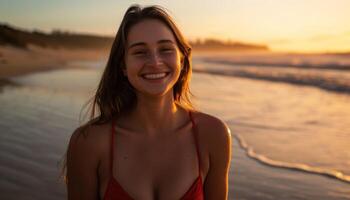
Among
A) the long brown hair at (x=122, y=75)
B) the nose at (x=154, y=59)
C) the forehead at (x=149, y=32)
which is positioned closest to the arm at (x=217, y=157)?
the long brown hair at (x=122, y=75)

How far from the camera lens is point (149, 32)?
2.68m

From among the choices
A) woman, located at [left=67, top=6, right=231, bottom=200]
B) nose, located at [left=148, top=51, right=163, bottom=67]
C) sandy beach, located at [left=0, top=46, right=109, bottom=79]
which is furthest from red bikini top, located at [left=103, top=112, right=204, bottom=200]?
sandy beach, located at [left=0, top=46, right=109, bottom=79]

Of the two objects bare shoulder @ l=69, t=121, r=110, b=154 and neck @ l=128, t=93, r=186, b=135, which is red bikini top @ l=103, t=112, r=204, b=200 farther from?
neck @ l=128, t=93, r=186, b=135

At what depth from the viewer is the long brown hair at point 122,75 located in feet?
9.00

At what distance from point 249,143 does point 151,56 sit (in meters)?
4.04

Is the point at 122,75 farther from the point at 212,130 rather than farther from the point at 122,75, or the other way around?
the point at 212,130

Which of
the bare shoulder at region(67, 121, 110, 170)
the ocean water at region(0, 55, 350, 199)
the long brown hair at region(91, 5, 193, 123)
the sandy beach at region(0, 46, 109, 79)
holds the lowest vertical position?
the sandy beach at region(0, 46, 109, 79)

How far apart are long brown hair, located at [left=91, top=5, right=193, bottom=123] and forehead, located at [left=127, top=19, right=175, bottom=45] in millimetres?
29

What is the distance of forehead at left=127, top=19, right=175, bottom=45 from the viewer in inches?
105

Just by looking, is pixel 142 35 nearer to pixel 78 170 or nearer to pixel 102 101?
pixel 102 101

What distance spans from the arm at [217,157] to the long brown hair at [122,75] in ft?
1.20

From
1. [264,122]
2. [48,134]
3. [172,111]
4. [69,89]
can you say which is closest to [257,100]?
[264,122]

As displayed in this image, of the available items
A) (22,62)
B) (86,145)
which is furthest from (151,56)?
(22,62)

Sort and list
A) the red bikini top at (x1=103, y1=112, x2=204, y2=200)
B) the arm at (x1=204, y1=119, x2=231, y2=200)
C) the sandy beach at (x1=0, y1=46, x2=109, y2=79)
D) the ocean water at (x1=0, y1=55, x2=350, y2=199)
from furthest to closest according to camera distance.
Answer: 1. the sandy beach at (x1=0, y1=46, x2=109, y2=79)
2. the ocean water at (x1=0, y1=55, x2=350, y2=199)
3. the arm at (x1=204, y1=119, x2=231, y2=200)
4. the red bikini top at (x1=103, y1=112, x2=204, y2=200)
